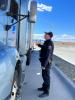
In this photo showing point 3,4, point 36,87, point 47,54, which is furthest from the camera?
point 36,87

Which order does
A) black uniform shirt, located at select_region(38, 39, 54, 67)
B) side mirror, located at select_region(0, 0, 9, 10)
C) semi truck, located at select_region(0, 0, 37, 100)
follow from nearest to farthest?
1. semi truck, located at select_region(0, 0, 37, 100)
2. side mirror, located at select_region(0, 0, 9, 10)
3. black uniform shirt, located at select_region(38, 39, 54, 67)

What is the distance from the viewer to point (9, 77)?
199 inches

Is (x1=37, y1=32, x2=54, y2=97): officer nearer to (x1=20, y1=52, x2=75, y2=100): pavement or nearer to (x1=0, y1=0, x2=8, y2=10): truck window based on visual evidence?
(x1=20, y1=52, x2=75, y2=100): pavement

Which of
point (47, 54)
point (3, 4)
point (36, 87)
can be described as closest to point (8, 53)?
point (3, 4)

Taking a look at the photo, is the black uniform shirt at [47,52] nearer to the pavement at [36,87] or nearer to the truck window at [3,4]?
the pavement at [36,87]

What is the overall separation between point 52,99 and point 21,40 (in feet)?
6.38

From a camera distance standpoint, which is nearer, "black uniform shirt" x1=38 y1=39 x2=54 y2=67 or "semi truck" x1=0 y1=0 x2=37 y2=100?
"semi truck" x1=0 y1=0 x2=37 y2=100

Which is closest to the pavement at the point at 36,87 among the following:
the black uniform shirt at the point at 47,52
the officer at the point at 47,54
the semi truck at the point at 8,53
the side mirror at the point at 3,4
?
the officer at the point at 47,54

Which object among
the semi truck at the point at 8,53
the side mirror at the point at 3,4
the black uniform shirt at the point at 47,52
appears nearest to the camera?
the semi truck at the point at 8,53

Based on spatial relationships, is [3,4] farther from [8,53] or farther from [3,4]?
[8,53]

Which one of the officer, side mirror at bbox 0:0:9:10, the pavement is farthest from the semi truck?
the pavement

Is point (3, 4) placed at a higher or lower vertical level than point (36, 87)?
higher

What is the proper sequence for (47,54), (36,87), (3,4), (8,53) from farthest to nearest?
(36,87) → (47,54) → (3,4) → (8,53)

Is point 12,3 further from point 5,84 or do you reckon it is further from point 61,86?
point 61,86
